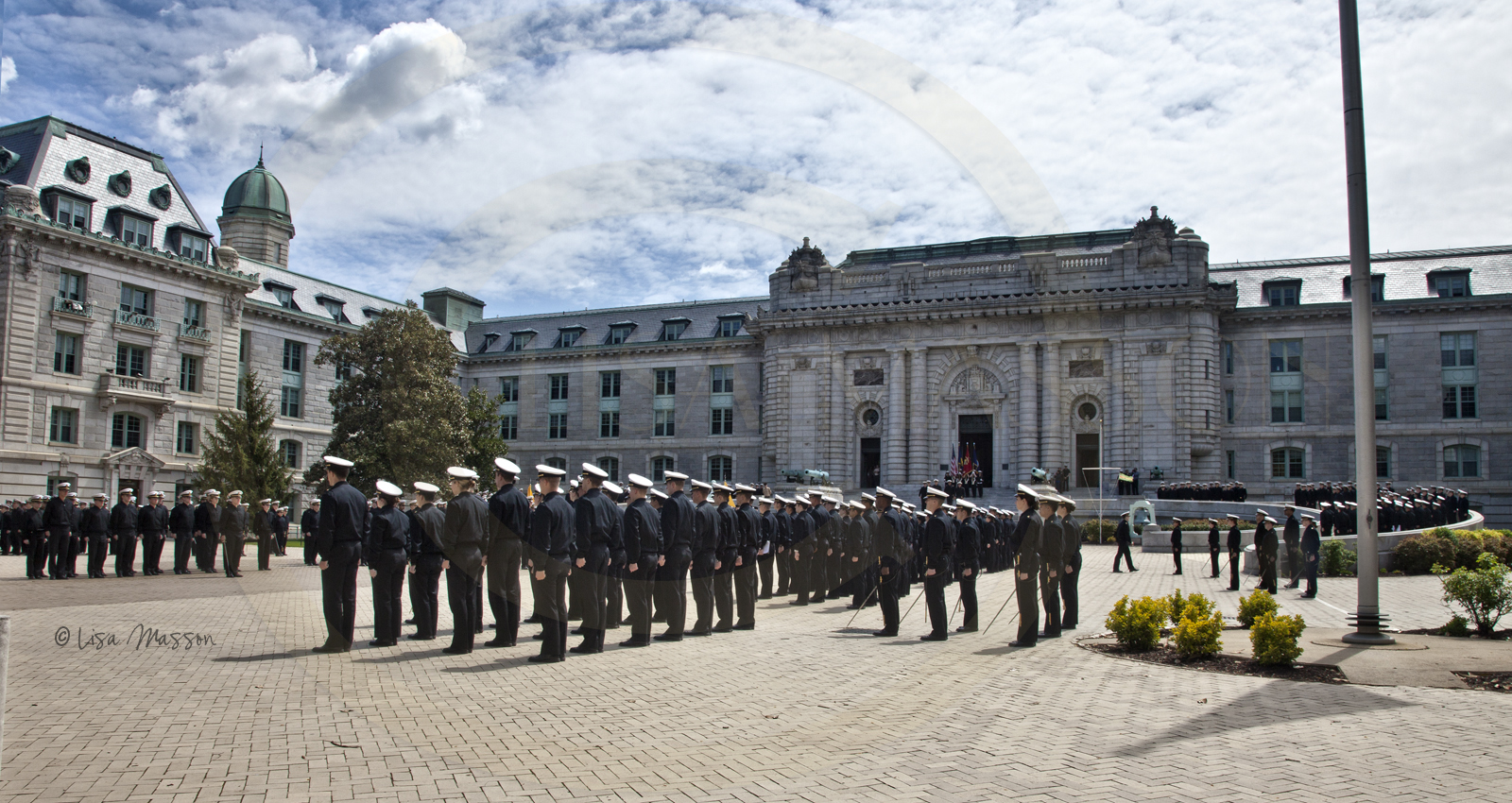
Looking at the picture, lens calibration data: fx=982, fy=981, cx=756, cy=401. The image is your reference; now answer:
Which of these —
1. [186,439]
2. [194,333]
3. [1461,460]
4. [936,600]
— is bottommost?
[936,600]

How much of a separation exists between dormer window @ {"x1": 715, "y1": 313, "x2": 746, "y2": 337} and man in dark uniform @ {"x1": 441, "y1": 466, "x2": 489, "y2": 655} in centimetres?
5415

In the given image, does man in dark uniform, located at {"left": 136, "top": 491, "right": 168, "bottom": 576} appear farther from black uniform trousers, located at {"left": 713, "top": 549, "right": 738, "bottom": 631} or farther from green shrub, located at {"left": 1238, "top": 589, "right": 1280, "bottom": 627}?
green shrub, located at {"left": 1238, "top": 589, "right": 1280, "bottom": 627}

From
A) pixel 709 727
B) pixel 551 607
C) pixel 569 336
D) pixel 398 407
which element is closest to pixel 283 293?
pixel 569 336

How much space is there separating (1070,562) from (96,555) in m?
22.4

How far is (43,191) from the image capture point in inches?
1767

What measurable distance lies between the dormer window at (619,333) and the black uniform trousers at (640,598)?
57517mm

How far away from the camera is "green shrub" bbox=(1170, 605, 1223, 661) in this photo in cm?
1228

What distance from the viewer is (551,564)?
40.5 ft

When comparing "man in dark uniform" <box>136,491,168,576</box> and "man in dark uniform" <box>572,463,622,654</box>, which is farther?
"man in dark uniform" <box>136,491,168,576</box>

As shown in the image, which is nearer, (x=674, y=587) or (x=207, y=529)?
(x=674, y=587)

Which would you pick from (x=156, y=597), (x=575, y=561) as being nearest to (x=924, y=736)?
(x=575, y=561)

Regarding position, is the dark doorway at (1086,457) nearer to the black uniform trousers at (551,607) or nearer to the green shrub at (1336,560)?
the green shrub at (1336,560)

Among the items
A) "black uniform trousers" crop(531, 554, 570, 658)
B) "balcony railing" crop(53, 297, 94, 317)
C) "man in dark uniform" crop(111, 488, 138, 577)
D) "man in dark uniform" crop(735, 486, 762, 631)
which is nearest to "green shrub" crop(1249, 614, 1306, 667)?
"man in dark uniform" crop(735, 486, 762, 631)

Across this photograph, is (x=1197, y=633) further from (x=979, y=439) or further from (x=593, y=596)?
(x=979, y=439)
